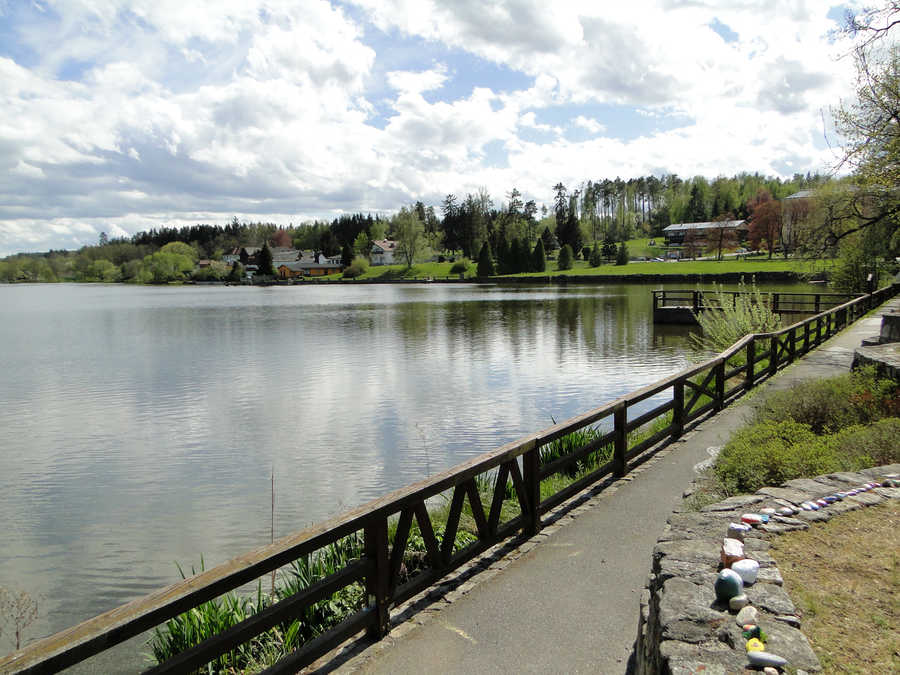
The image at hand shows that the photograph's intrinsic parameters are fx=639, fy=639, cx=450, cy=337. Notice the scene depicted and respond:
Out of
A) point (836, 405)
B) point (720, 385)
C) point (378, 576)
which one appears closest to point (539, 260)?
point (720, 385)

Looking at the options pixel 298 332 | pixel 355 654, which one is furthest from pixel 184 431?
pixel 298 332

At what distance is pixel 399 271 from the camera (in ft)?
509

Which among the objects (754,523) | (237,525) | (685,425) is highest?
(754,523)

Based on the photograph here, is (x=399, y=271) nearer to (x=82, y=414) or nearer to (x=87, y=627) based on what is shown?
(x=82, y=414)

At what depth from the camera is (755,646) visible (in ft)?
11.3

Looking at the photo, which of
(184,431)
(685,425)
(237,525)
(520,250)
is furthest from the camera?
(520,250)

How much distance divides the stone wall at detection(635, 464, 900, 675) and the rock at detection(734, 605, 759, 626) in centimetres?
4

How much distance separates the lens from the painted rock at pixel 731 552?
173 inches

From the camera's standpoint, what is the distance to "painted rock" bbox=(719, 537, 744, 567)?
438 centimetres

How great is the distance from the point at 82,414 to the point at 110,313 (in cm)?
4696

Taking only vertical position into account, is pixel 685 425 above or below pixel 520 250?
below

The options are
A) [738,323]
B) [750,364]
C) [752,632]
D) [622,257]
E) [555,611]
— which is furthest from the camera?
[622,257]

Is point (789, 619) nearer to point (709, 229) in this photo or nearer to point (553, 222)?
point (709, 229)

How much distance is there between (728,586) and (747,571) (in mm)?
292
